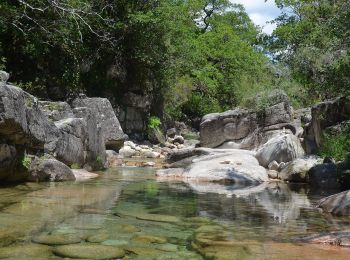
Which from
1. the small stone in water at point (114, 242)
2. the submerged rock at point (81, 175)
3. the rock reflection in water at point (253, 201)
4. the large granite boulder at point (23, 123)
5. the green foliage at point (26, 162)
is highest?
the large granite boulder at point (23, 123)

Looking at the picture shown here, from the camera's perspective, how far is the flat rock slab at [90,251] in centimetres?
446

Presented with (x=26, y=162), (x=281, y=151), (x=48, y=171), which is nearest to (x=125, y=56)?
(x=281, y=151)

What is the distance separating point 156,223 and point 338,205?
10.6 feet

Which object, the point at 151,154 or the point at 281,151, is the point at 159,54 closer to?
the point at 151,154

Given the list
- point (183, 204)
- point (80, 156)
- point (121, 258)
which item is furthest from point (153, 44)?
point (121, 258)

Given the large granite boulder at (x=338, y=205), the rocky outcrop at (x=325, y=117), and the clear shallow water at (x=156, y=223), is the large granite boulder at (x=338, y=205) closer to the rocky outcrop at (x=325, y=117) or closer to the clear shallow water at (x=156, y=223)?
the clear shallow water at (x=156, y=223)

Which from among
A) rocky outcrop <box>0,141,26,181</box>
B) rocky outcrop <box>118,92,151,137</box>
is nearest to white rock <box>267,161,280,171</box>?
rocky outcrop <box>0,141,26,181</box>

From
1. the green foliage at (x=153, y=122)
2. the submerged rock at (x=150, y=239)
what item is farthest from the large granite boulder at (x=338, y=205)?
the green foliage at (x=153, y=122)

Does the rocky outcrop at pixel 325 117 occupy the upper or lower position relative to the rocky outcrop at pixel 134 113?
lower

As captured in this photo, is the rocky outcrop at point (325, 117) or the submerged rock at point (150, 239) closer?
the submerged rock at point (150, 239)

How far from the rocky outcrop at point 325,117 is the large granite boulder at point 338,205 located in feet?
17.1

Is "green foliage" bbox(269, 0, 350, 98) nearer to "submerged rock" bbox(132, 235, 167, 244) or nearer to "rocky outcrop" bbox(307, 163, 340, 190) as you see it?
"rocky outcrop" bbox(307, 163, 340, 190)

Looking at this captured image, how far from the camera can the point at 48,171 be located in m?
10.3

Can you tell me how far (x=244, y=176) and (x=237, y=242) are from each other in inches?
295
